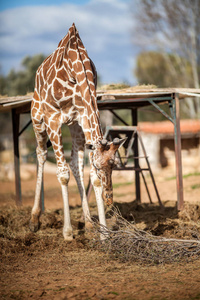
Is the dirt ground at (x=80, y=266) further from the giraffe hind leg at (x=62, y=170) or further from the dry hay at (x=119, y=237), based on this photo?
the giraffe hind leg at (x=62, y=170)

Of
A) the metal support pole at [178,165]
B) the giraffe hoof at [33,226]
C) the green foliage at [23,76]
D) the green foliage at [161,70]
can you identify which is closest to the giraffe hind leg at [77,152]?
the giraffe hoof at [33,226]

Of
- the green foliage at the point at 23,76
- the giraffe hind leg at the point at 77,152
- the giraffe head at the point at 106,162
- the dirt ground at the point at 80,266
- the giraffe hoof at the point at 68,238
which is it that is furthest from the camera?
the green foliage at the point at 23,76

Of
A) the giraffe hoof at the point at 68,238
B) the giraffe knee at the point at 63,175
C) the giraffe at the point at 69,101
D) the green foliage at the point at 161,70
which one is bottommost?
the giraffe hoof at the point at 68,238

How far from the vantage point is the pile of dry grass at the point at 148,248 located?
4.85m

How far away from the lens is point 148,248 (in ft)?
16.0

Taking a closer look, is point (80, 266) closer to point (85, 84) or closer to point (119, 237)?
point (119, 237)

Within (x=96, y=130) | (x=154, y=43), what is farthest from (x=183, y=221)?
(x=154, y=43)

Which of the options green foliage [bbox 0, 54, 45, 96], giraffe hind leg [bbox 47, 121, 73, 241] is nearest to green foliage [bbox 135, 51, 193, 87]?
green foliage [bbox 0, 54, 45, 96]

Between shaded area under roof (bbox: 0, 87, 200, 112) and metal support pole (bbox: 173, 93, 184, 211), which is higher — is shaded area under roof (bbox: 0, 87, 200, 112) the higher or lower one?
the higher one

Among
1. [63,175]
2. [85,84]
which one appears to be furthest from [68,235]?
[85,84]

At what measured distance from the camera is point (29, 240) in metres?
6.29

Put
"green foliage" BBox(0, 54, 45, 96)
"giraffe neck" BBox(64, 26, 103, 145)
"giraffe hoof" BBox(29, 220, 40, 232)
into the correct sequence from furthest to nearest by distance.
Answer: "green foliage" BBox(0, 54, 45, 96) < "giraffe hoof" BBox(29, 220, 40, 232) < "giraffe neck" BBox(64, 26, 103, 145)

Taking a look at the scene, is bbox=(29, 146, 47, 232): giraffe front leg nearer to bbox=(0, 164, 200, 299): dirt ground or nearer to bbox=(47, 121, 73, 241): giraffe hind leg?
bbox=(0, 164, 200, 299): dirt ground

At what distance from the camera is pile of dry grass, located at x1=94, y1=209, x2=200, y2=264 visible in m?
4.85
